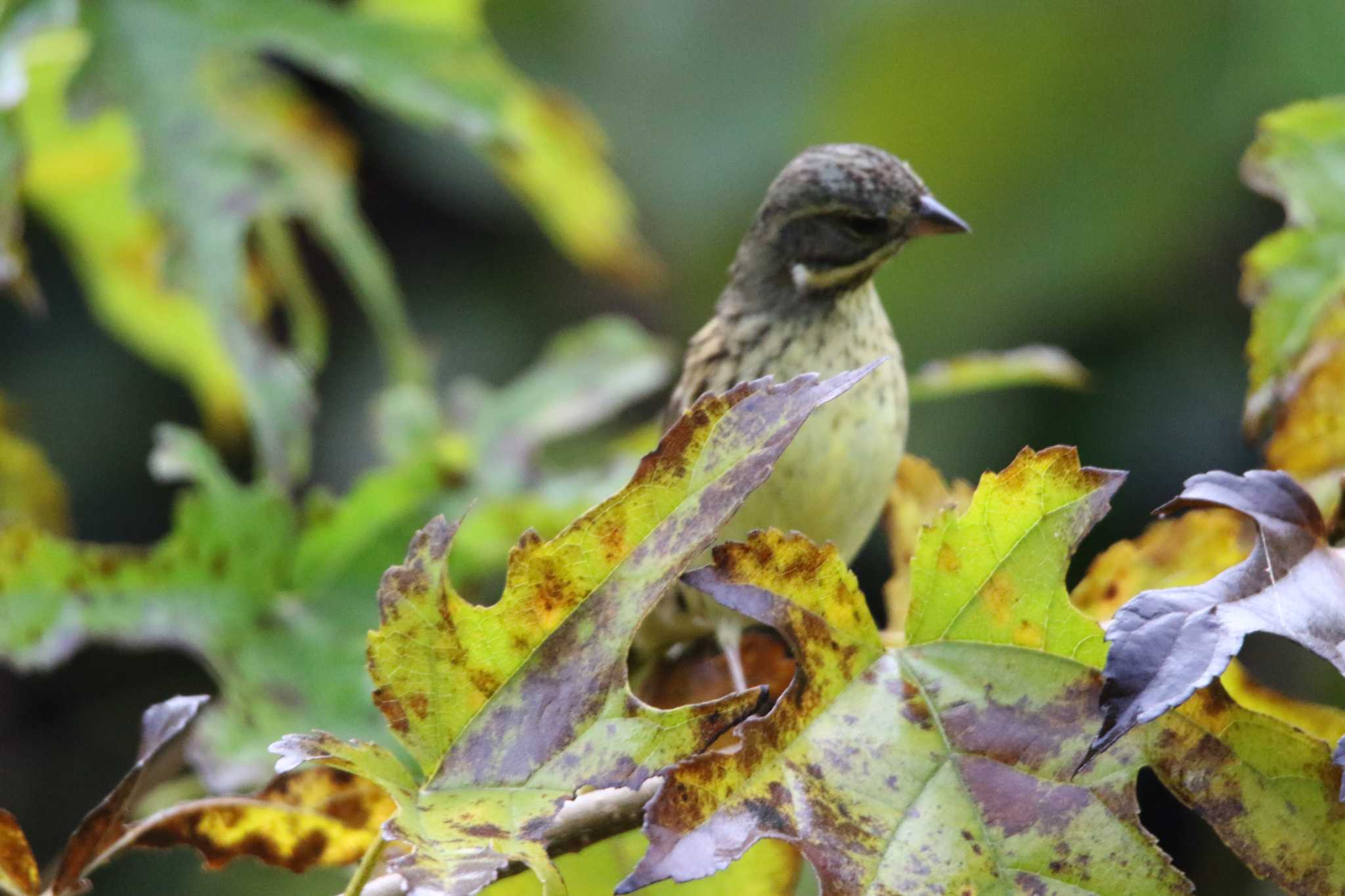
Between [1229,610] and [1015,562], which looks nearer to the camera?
[1229,610]

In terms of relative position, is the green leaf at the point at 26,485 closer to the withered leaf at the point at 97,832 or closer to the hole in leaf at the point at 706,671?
the hole in leaf at the point at 706,671

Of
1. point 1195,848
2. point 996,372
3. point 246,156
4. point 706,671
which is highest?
point 246,156

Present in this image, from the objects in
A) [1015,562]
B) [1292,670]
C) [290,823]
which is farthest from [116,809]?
[1292,670]

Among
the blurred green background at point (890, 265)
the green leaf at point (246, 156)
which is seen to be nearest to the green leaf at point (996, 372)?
the green leaf at point (246, 156)

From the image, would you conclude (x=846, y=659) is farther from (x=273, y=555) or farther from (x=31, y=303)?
(x=31, y=303)

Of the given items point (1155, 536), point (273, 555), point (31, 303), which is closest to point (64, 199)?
point (31, 303)

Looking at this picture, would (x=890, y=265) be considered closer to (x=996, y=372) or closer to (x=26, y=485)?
(x=996, y=372)

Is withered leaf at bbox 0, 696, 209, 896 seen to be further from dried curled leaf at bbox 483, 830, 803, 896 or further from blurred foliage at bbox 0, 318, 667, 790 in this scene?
blurred foliage at bbox 0, 318, 667, 790
